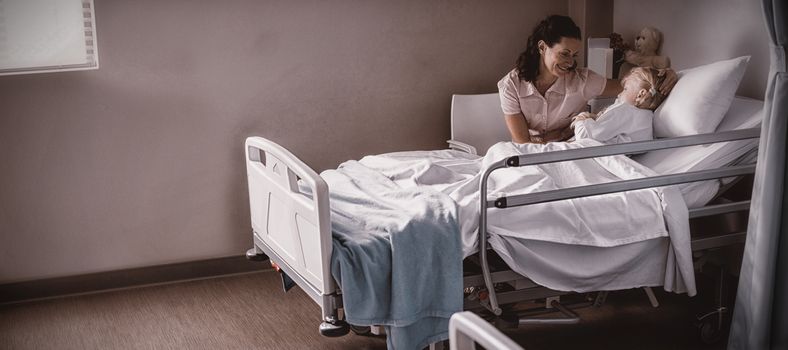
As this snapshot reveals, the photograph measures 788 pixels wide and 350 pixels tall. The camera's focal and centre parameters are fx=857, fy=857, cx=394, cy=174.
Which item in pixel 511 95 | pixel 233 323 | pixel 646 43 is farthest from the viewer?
pixel 646 43

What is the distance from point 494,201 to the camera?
275 cm

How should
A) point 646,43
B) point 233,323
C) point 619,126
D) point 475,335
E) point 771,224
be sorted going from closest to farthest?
point 475,335
point 771,224
point 619,126
point 233,323
point 646,43

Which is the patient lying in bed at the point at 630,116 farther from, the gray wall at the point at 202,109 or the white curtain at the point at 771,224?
the gray wall at the point at 202,109

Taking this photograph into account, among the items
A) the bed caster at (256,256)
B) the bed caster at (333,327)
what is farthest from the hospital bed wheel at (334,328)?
the bed caster at (256,256)

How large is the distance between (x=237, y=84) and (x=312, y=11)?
503 millimetres

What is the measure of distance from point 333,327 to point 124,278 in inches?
69.3

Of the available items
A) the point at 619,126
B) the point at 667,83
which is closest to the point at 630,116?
the point at 619,126

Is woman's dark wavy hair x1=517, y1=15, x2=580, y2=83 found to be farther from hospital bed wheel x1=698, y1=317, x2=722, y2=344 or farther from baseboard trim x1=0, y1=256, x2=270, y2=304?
baseboard trim x1=0, y1=256, x2=270, y2=304

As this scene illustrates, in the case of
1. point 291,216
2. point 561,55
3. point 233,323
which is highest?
point 561,55

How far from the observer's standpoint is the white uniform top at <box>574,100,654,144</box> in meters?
3.36

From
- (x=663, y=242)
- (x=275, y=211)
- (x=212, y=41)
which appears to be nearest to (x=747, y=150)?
(x=663, y=242)

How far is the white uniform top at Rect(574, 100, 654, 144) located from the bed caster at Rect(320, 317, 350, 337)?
1.31 metres

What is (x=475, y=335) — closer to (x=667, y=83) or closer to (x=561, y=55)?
(x=667, y=83)

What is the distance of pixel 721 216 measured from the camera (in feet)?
10.6
